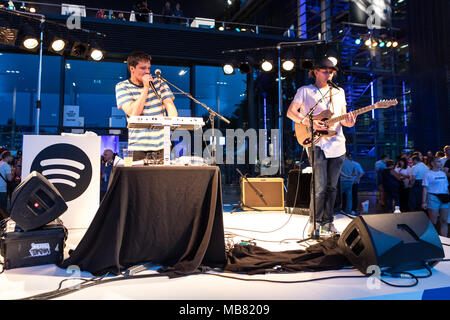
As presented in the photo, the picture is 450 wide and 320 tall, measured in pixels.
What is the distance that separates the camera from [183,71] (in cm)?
1027

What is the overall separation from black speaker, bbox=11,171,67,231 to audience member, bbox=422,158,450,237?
17.0 feet

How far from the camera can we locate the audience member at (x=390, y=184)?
677 cm

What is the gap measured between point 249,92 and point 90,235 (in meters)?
9.23

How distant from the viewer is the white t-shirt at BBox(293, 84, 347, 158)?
3166mm

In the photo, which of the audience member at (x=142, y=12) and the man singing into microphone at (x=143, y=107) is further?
the audience member at (x=142, y=12)

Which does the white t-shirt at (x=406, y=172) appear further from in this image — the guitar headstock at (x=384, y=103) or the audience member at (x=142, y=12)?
the audience member at (x=142, y=12)

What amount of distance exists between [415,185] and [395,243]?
5193 millimetres

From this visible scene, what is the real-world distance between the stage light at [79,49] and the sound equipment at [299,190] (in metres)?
5.52

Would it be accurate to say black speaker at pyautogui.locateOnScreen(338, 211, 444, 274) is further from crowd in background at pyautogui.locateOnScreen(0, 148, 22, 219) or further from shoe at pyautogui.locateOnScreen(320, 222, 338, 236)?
crowd in background at pyautogui.locateOnScreen(0, 148, 22, 219)

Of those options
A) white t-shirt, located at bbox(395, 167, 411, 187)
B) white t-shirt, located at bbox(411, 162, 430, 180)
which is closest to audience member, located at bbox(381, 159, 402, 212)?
white t-shirt, located at bbox(395, 167, 411, 187)

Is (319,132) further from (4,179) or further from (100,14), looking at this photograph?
(100,14)

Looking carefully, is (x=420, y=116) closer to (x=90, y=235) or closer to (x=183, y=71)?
(x=183, y=71)

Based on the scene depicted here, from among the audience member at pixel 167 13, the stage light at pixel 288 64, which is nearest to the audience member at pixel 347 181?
the stage light at pixel 288 64

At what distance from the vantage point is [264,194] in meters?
5.77
